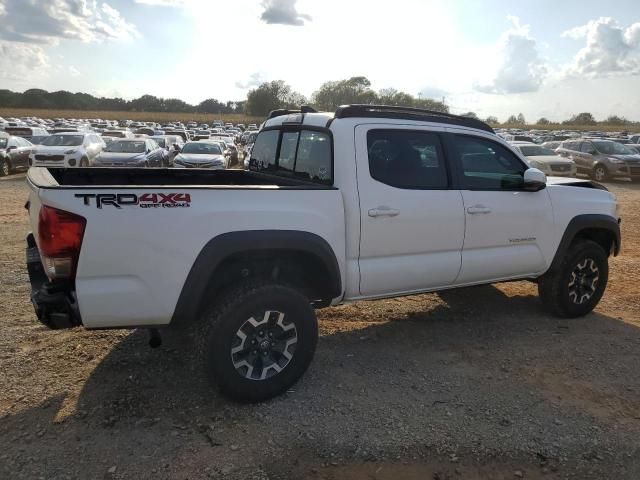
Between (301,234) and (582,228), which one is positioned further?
(582,228)

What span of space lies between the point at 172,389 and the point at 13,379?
1163 millimetres

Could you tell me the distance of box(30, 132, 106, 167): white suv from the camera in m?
17.0

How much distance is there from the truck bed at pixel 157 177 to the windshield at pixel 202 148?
14.0 m

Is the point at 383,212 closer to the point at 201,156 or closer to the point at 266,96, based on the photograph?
the point at 201,156

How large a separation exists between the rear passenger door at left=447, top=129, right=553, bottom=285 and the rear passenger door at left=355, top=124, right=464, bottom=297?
0.16 meters

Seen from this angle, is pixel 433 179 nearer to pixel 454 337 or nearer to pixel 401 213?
pixel 401 213

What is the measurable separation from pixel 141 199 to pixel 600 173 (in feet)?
69.9

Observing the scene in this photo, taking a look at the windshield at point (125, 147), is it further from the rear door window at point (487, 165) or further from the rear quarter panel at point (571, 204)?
the rear quarter panel at point (571, 204)

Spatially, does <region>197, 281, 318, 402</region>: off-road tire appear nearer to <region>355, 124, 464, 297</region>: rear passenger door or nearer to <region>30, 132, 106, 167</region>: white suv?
<region>355, 124, 464, 297</region>: rear passenger door

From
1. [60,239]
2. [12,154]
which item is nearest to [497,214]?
[60,239]

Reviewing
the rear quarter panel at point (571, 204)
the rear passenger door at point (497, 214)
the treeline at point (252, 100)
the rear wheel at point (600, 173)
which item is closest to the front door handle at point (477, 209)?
the rear passenger door at point (497, 214)

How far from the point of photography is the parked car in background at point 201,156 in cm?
Answer: 1709

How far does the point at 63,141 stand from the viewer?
18.4m

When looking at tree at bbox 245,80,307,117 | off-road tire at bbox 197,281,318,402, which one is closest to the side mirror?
off-road tire at bbox 197,281,318,402
